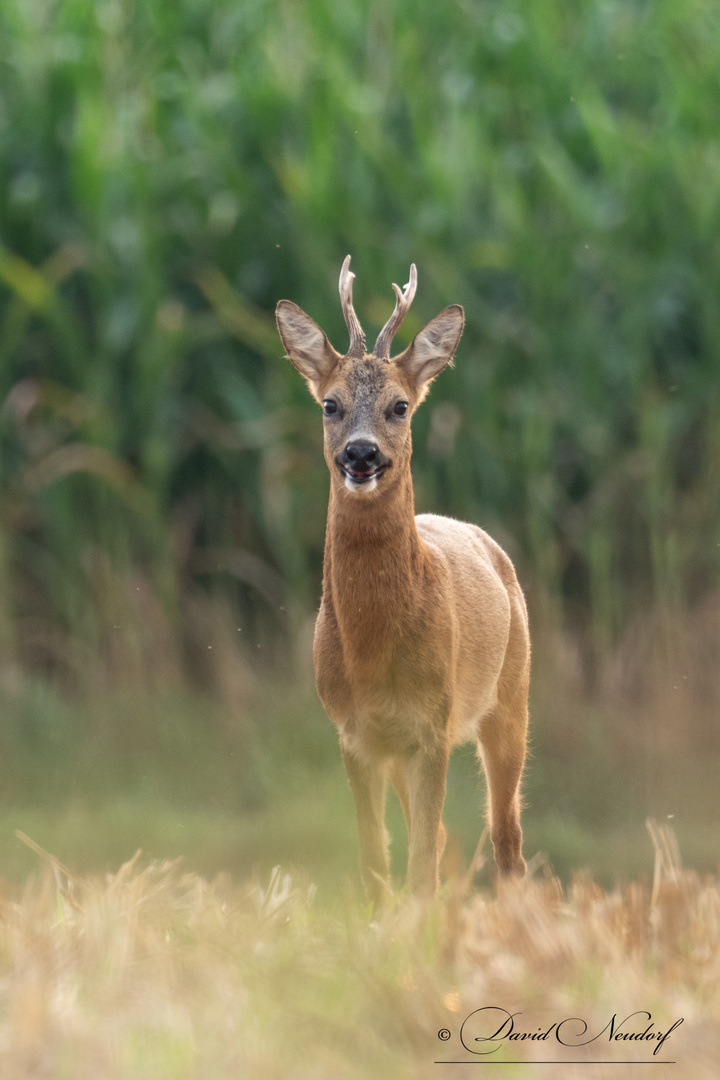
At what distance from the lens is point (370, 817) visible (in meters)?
3.04

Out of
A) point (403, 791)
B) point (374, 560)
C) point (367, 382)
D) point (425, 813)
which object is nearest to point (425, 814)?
point (425, 813)

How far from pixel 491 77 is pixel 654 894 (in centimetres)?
468

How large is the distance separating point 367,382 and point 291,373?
2.61m

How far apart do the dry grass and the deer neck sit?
0.58 metres

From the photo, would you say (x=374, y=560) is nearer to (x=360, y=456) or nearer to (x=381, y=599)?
(x=381, y=599)

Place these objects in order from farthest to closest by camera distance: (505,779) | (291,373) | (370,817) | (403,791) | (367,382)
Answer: (291,373) → (505,779) → (403,791) → (370,817) → (367,382)

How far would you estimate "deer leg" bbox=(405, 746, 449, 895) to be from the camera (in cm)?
290

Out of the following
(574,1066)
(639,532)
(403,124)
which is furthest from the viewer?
(403,124)

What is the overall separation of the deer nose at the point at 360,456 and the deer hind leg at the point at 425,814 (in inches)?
25.3

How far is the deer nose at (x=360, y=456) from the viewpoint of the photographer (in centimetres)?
279

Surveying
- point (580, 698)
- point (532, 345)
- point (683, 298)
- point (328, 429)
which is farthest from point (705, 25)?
point (328, 429)

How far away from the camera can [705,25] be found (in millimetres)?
6672

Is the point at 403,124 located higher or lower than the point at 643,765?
higher

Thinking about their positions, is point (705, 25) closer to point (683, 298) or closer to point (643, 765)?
point (683, 298)
